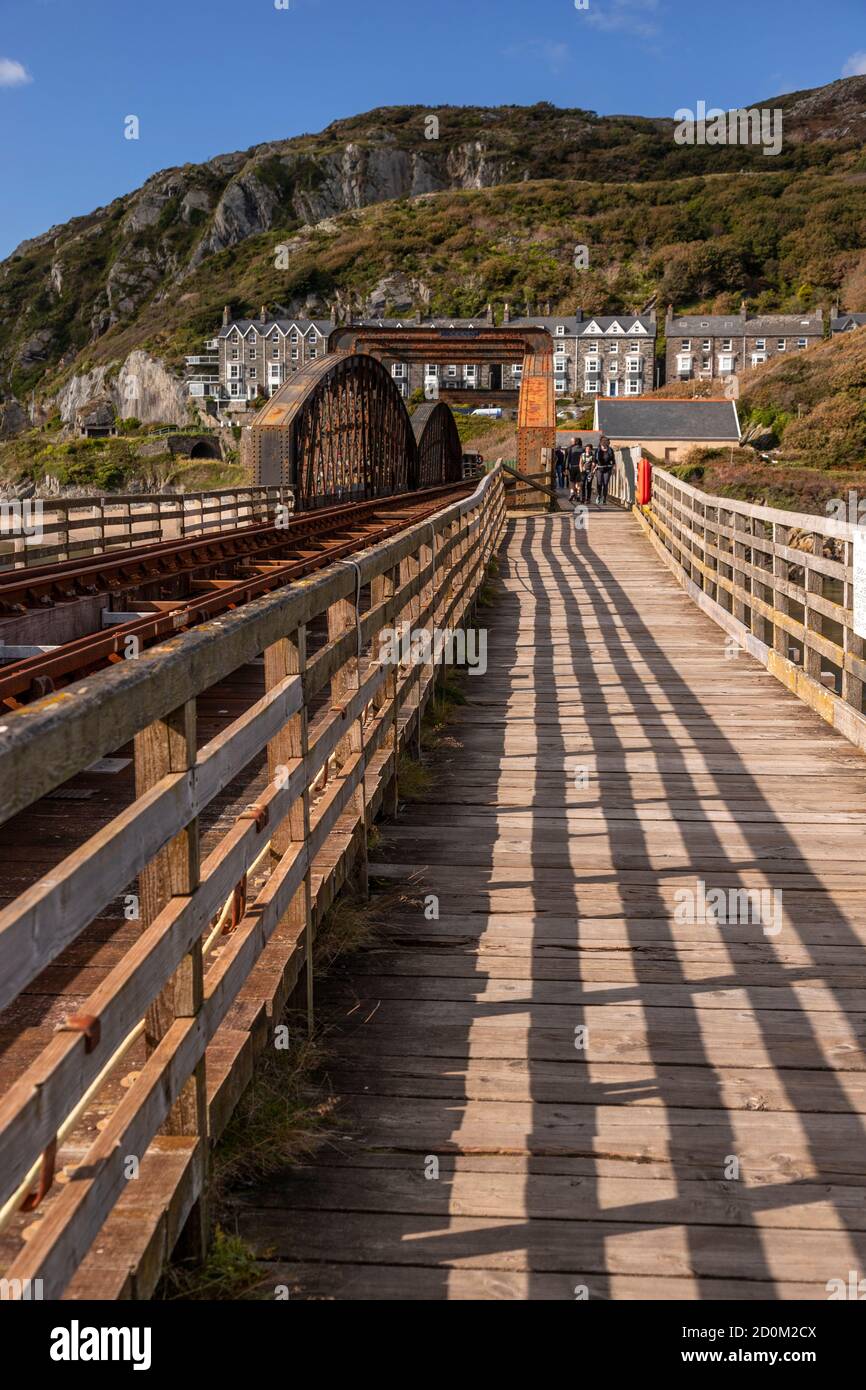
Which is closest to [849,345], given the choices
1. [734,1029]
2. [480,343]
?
[480,343]

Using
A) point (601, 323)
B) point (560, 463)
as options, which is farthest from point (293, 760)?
point (601, 323)

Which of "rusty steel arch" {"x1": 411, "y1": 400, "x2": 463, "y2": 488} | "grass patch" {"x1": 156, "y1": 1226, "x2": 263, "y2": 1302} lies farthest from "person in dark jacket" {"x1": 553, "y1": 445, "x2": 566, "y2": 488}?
"grass patch" {"x1": 156, "y1": 1226, "x2": 263, "y2": 1302}

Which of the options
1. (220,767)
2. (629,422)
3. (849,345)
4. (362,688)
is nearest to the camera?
(220,767)

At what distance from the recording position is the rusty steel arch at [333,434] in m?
21.2

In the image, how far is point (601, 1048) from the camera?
391 cm

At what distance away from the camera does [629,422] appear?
7775 centimetres

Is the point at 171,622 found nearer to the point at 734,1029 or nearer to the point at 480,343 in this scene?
the point at 734,1029

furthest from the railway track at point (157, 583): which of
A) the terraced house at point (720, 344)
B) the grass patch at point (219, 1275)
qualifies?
the terraced house at point (720, 344)

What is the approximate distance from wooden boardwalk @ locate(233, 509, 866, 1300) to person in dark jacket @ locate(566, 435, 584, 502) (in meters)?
33.0

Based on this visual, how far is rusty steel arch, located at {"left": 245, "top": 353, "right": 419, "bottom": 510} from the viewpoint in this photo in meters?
21.2

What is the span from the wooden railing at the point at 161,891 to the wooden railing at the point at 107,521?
34.1 ft

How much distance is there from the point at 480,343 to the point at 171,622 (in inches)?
1269

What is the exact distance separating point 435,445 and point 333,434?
20533 mm

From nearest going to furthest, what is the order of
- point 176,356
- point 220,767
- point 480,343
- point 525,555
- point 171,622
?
1. point 220,767
2. point 171,622
3. point 525,555
4. point 480,343
5. point 176,356
